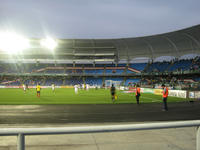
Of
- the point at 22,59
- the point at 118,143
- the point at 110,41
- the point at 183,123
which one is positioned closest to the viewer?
the point at 183,123

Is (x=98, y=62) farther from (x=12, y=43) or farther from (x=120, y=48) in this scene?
(x=12, y=43)

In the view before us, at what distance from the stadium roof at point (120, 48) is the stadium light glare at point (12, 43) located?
2.63 meters

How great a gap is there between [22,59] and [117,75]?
40.1m

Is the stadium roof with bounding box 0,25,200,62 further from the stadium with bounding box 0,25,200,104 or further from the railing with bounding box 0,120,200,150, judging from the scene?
the railing with bounding box 0,120,200,150

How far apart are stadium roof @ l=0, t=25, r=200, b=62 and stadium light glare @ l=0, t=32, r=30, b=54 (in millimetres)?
2626

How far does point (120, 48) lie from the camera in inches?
2768

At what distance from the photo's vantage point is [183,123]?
7.66 feet

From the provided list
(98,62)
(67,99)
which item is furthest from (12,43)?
(67,99)

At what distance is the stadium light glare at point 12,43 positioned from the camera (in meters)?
58.3

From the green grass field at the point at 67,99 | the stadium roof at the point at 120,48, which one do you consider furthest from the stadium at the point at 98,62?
the green grass field at the point at 67,99

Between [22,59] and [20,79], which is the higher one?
[22,59]

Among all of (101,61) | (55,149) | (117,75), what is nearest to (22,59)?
(101,61)

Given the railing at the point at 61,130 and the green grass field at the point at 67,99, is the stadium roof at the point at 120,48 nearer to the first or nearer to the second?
the green grass field at the point at 67,99

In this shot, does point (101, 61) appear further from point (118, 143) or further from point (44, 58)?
point (118, 143)
